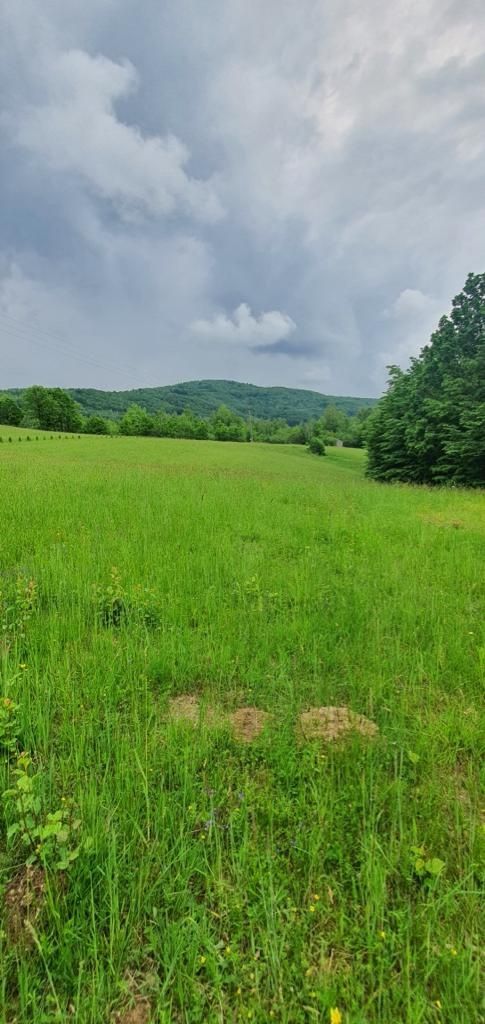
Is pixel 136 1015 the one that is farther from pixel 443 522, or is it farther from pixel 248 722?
pixel 443 522

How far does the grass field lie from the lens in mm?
1272

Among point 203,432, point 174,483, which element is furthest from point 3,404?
point 174,483

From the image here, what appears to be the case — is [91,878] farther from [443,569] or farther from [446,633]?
[443,569]

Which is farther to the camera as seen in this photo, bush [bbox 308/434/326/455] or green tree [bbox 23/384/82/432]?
green tree [bbox 23/384/82/432]

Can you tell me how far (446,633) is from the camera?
11.6ft

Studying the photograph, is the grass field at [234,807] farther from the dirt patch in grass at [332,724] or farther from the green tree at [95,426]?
the green tree at [95,426]

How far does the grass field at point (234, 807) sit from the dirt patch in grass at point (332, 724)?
3.5 inches

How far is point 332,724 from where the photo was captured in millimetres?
2416

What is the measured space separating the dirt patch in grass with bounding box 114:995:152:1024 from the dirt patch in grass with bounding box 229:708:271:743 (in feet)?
3.61

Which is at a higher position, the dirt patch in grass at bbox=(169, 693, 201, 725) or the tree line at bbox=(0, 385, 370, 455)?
the tree line at bbox=(0, 385, 370, 455)

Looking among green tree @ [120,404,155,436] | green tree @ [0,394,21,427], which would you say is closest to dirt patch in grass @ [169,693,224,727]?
green tree @ [0,394,21,427]

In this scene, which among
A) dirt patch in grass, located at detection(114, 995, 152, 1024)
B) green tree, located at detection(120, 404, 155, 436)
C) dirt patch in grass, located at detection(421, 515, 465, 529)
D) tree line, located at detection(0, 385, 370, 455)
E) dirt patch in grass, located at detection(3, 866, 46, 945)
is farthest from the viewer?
green tree, located at detection(120, 404, 155, 436)

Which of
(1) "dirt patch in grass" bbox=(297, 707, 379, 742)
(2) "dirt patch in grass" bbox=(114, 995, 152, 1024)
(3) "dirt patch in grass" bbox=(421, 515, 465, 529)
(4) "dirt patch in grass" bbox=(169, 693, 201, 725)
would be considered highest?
(3) "dirt patch in grass" bbox=(421, 515, 465, 529)

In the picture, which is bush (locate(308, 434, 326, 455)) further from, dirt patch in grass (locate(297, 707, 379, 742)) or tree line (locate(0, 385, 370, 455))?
dirt patch in grass (locate(297, 707, 379, 742))
